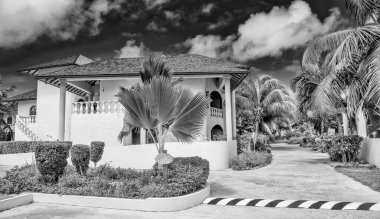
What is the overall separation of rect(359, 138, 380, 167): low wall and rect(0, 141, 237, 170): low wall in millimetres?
7150

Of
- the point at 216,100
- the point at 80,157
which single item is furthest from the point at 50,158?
the point at 216,100

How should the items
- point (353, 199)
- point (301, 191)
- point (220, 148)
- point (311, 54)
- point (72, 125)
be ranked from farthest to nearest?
point (72, 125) → point (220, 148) → point (311, 54) → point (301, 191) → point (353, 199)

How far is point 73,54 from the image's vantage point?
29719mm

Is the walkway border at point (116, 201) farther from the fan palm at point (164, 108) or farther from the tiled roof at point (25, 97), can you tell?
the tiled roof at point (25, 97)

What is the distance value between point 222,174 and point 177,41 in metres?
13.2

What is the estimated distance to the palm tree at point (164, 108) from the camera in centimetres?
865

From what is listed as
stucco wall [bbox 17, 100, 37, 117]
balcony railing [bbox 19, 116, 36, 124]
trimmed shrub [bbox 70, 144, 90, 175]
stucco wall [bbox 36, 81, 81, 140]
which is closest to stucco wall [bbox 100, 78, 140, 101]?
stucco wall [bbox 36, 81, 81, 140]

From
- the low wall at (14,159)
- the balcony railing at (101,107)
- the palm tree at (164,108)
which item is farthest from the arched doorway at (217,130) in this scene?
the palm tree at (164,108)

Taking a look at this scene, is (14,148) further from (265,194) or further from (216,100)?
(265,194)

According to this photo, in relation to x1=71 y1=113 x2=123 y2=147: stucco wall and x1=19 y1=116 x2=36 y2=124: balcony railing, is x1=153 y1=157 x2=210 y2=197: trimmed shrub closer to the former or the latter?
x1=71 y1=113 x2=123 y2=147: stucco wall

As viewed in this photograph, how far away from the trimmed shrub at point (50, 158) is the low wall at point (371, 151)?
13.9 metres

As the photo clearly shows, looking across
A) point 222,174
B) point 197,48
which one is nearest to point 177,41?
point 197,48

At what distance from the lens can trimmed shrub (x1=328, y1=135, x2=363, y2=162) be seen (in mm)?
16812

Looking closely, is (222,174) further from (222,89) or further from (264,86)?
(264,86)
